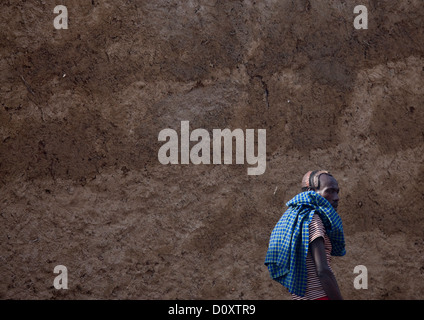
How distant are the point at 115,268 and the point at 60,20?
6.56 feet

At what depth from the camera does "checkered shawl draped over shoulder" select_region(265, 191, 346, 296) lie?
2426mm

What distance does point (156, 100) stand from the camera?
12.7ft

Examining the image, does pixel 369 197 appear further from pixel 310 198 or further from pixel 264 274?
pixel 310 198

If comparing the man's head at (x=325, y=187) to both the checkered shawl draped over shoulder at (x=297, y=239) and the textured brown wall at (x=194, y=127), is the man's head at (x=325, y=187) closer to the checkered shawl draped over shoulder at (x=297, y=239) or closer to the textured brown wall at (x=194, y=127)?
the checkered shawl draped over shoulder at (x=297, y=239)
